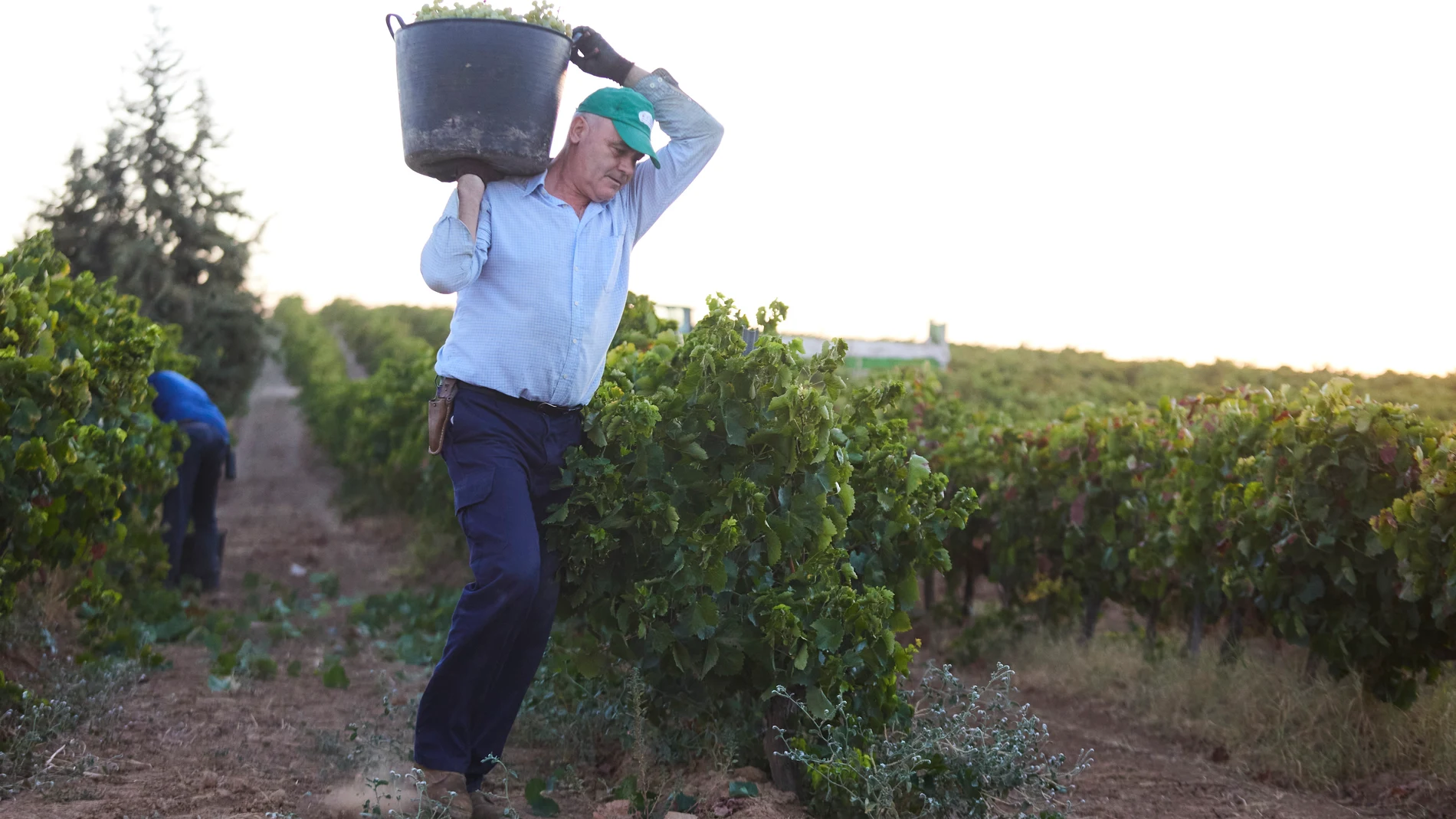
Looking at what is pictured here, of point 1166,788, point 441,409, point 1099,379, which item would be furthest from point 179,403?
point 1099,379

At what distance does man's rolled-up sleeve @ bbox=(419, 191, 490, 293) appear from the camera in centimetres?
319

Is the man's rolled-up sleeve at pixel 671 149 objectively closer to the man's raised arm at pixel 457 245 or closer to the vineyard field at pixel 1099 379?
the man's raised arm at pixel 457 245

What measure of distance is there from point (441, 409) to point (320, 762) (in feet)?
5.42

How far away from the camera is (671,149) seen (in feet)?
12.3

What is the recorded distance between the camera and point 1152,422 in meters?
7.00

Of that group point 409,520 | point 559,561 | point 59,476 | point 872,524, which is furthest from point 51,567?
point 409,520

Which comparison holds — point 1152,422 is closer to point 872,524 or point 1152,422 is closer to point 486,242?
point 872,524

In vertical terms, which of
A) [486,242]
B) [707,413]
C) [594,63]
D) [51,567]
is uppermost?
[594,63]

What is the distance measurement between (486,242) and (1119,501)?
16.1 ft

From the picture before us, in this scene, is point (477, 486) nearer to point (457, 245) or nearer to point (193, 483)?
point (457, 245)

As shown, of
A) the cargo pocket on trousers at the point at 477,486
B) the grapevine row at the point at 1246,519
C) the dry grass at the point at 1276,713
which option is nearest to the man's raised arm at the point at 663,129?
the cargo pocket on trousers at the point at 477,486

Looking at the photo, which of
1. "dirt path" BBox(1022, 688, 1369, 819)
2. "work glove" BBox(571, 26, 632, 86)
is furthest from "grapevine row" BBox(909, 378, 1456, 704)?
"work glove" BBox(571, 26, 632, 86)

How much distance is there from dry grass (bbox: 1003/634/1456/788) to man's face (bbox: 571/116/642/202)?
3.46 meters

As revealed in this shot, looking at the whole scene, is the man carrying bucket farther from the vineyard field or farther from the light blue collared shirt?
the vineyard field
